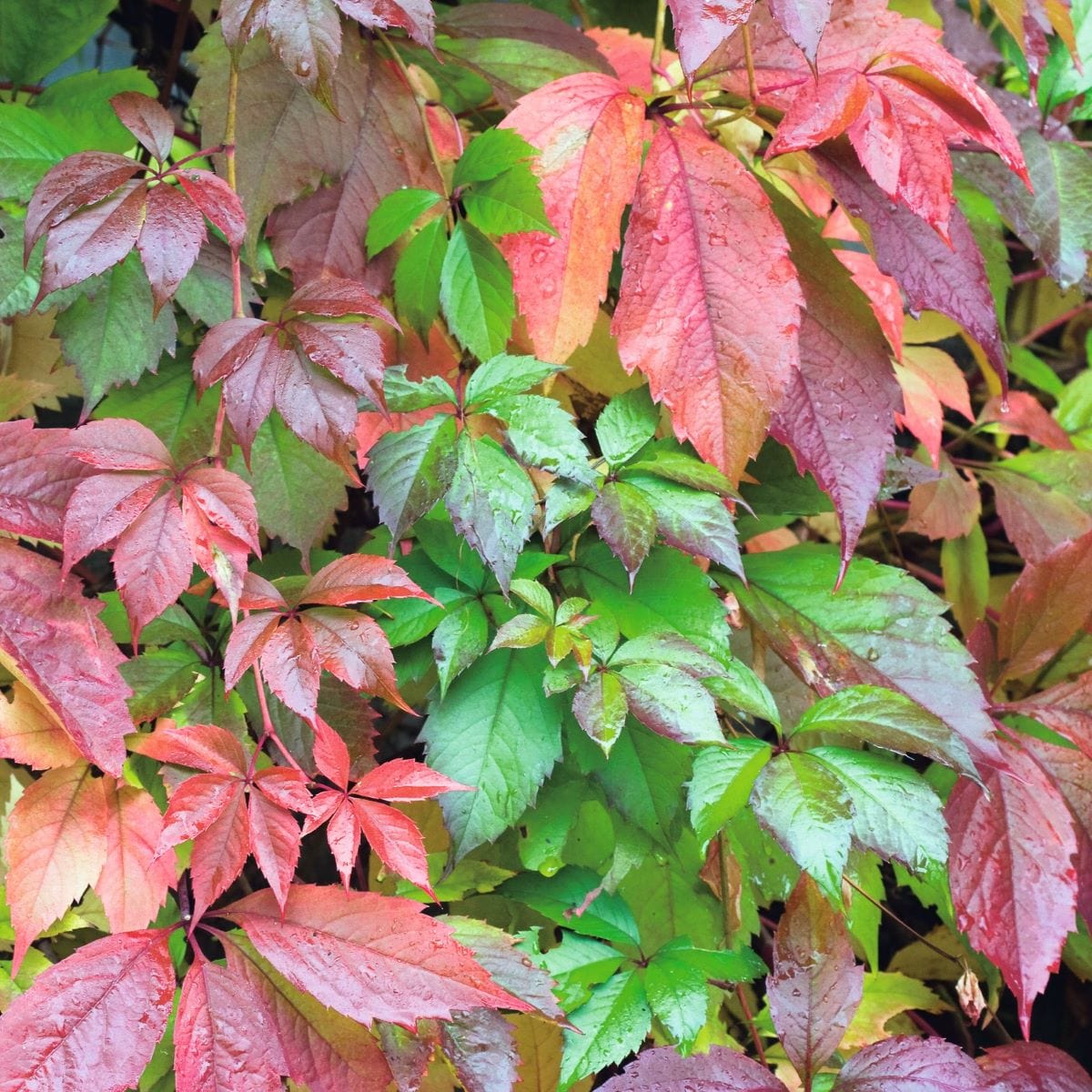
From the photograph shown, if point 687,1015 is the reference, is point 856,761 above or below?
above

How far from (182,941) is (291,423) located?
40cm

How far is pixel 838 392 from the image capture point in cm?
72

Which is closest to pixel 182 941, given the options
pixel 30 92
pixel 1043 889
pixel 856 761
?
pixel 856 761

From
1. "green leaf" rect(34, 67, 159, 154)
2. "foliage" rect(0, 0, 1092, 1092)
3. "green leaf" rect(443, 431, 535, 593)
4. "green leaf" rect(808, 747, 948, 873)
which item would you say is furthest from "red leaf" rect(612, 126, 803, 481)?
"green leaf" rect(34, 67, 159, 154)

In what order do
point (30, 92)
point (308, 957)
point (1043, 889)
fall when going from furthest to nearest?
point (30, 92) → point (1043, 889) → point (308, 957)

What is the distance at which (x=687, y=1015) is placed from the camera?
65 centimetres

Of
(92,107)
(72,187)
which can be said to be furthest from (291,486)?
(92,107)

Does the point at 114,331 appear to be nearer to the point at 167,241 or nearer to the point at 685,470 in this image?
the point at 167,241

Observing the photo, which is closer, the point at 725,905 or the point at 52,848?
the point at 52,848

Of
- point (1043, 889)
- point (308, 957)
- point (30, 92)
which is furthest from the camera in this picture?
point (30, 92)

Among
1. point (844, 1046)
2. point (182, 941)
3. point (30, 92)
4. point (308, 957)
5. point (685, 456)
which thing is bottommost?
point (844, 1046)

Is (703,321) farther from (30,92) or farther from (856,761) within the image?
(30,92)

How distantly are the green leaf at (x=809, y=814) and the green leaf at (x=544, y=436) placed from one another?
23 centimetres

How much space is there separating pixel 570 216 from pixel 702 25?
164 mm
